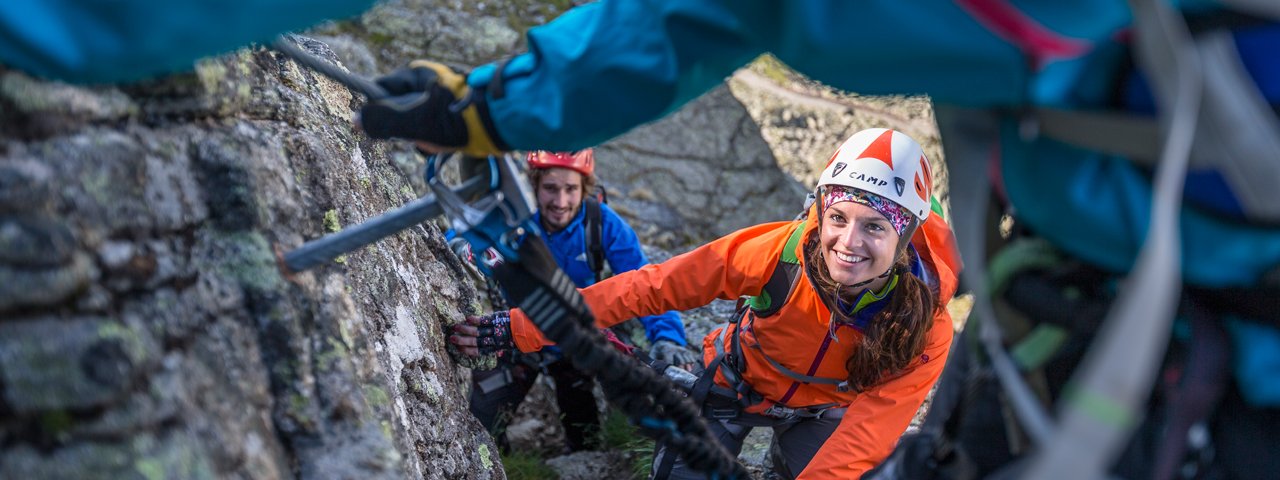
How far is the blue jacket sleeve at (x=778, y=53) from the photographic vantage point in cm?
164

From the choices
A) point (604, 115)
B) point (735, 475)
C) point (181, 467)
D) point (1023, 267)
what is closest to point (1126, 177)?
point (1023, 267)

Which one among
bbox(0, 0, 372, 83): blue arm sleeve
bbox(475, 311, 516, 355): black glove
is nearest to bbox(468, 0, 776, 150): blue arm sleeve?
bbox(0, 0, 372, 83): blue arm sleeve

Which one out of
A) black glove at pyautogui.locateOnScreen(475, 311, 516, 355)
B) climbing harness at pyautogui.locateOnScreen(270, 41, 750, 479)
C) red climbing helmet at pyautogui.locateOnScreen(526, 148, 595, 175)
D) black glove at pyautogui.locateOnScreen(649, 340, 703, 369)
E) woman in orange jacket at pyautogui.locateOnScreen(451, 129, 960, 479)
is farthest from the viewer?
red climbing helmet at pyautogui.locateOnScreen(526, 148, 595, 175)

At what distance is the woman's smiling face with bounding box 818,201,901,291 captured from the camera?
4102mm

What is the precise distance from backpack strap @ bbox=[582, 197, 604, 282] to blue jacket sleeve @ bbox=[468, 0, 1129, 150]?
3.46 metres

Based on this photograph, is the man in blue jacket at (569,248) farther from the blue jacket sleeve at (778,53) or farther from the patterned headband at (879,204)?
the blue jacket sleeve at (778,53)

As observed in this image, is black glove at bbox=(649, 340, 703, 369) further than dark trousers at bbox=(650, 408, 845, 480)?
Yes

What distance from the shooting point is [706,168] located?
10.2 metres

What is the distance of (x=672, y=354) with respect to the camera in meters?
5.35

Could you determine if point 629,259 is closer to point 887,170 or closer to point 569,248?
point 569,248

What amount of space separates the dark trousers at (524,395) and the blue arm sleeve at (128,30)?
348cm

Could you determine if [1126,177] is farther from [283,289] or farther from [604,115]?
[283,289]

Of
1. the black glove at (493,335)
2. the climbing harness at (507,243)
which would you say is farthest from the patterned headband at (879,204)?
the climbing harness at (507,243)

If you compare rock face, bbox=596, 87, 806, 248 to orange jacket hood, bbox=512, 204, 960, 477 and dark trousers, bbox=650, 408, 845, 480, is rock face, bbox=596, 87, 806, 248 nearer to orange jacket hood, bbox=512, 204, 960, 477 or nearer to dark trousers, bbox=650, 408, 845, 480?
dark trousers, bbox=650, 408, 845, 480
